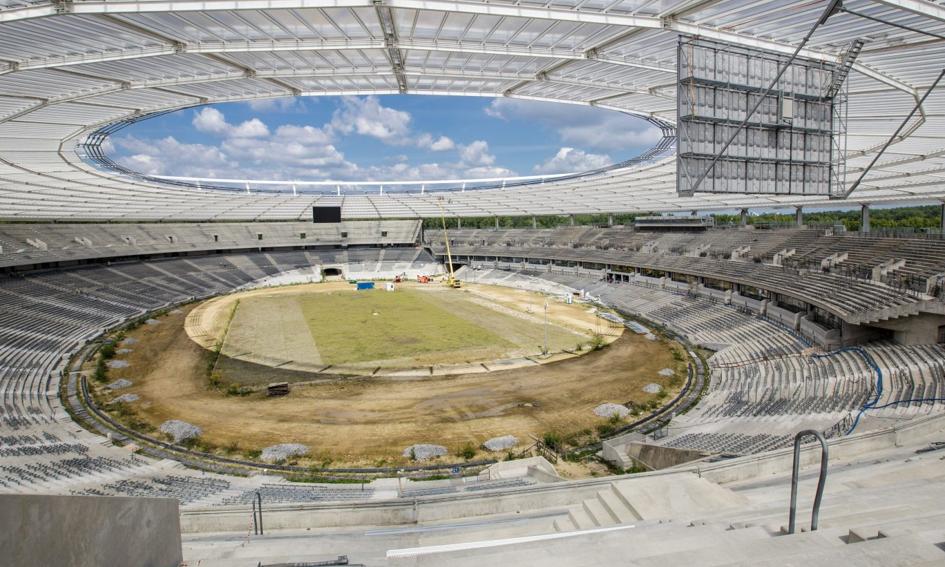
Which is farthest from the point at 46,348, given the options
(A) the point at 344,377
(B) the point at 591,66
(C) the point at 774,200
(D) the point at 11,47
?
(C) the point at 774,200

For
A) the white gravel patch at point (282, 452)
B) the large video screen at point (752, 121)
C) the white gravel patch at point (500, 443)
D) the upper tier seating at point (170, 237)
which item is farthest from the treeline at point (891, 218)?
the white gravel patch at point (282, 452)

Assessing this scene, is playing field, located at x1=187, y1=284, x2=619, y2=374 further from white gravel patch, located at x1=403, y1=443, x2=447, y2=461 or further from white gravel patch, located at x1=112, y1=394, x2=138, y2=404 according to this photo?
white gravel patch, located at x1=403, y1=443, x2=447, y2=461

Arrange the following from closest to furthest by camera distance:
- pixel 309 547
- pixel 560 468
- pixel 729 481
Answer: pixel 309 547 → pixel 729 481 → pixel 560 468

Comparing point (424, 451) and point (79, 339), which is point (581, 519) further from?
point (79, 339)

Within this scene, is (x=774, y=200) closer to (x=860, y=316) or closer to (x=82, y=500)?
(x=860, y=316)

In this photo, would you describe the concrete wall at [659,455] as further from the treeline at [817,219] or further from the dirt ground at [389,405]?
the treeline at [817,219]

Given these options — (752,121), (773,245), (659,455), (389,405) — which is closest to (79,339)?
(389,405)

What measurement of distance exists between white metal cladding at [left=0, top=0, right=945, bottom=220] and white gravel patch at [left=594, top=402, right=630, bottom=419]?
11346 millimetres

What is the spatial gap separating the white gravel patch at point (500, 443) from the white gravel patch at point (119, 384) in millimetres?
19754

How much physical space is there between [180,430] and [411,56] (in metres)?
18.1

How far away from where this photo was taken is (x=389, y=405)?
77.6ft

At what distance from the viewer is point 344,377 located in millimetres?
27844

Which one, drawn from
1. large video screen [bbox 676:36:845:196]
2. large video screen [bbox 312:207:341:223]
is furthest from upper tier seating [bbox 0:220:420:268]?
large video screen [bbox 676:36:845:196]

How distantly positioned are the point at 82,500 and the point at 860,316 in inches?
1128
